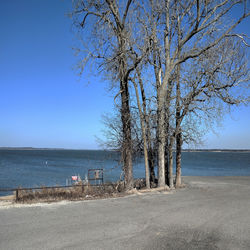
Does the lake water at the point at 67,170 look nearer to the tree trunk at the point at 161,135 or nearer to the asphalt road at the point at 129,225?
the tree trunk at the point at 161,135

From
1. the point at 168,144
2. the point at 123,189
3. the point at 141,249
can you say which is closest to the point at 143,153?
the point at 168,144

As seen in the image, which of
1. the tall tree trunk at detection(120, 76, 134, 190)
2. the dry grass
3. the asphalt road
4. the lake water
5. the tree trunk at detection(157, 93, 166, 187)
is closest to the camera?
the asphalt road

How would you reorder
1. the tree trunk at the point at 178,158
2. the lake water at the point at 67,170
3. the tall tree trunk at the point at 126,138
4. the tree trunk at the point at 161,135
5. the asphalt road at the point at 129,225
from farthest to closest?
the lake water at the point at 67,170, the tree trunk at the point at 178,158, the tree trunk at the point at 161,135, the tall tree trunk at the point at 126,138, the asphalt road at the point at 129,225

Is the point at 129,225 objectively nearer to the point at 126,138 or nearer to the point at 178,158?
the point at 126,138

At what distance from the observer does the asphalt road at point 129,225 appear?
17.9 ft

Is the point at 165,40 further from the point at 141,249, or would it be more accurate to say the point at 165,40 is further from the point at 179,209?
the point at 141,249

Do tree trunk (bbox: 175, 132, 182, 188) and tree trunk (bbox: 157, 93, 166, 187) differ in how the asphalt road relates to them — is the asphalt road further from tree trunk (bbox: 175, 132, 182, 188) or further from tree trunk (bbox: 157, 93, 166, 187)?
tree trunk (bbox: 175, 132, 182, 188)

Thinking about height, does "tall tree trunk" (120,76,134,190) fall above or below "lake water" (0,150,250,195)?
above

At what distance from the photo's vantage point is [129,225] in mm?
6625

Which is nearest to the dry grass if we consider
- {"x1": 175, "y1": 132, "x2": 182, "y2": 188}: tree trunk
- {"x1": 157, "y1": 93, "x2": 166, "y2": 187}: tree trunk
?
{"x1": 157, "y1": 93, "x2": 166, "y2": 187}: tree trunk

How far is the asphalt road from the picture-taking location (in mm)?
5445

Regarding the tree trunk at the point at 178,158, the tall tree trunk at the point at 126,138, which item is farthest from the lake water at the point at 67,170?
the tree trunk at the point at 178,158

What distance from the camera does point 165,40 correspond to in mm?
13945

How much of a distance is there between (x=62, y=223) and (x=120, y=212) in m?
1.81
